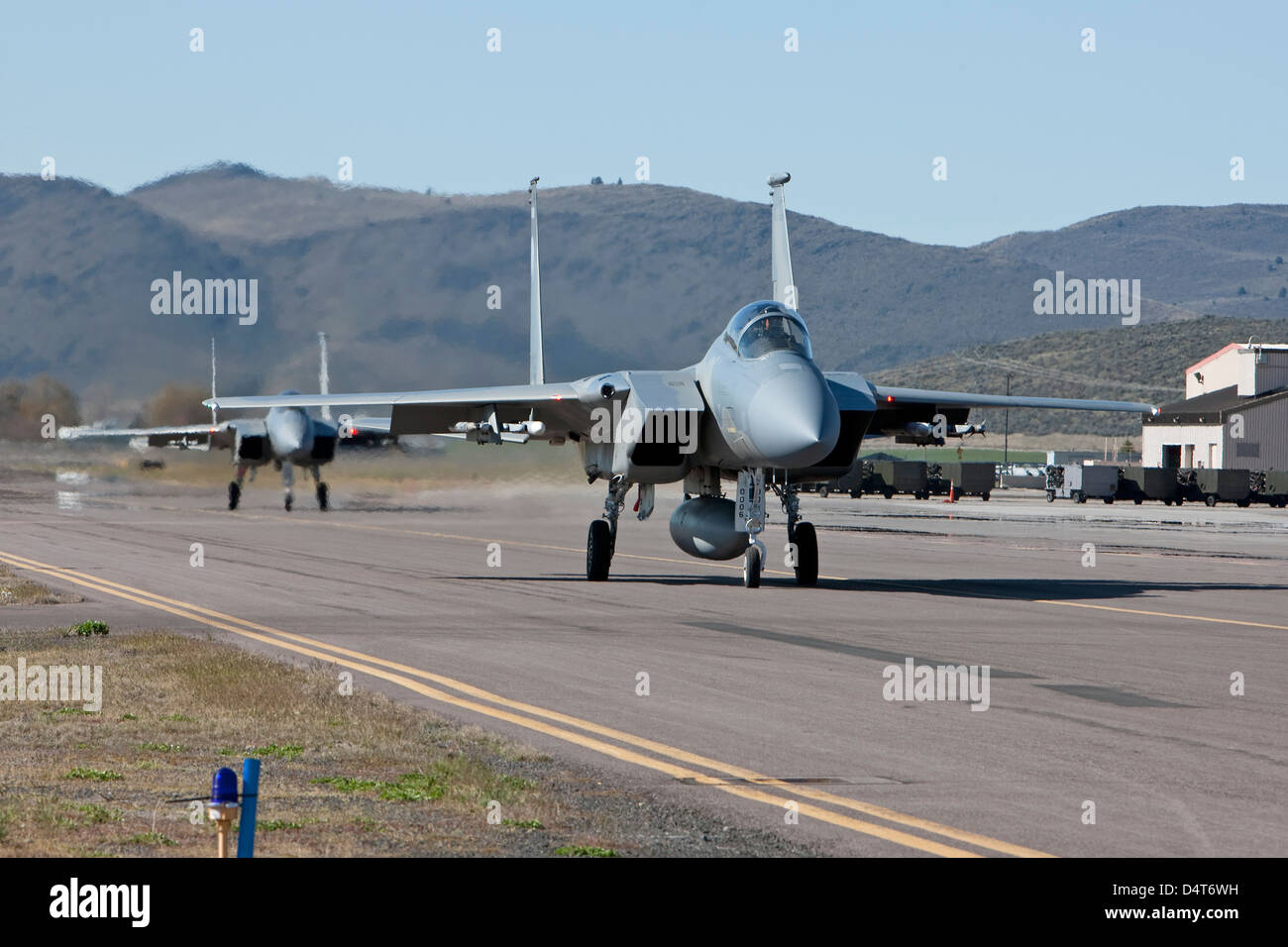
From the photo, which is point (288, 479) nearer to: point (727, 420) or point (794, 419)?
point (727, 420)

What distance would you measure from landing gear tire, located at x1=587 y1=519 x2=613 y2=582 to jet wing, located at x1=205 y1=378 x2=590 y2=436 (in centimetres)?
205

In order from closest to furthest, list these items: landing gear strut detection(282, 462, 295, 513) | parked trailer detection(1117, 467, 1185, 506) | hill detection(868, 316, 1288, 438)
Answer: landing gear strut detection(282, 462, 295, 513) → parked trailer detection(1117, 467, 1185, 506) → hill detection(868, 316, 1288, 438)

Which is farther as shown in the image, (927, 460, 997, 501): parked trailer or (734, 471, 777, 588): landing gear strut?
(927, 460, 997, 501): parked trailer

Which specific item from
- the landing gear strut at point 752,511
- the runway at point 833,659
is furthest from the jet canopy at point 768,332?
the runway at point 833,659

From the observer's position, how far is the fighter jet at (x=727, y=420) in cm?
2236

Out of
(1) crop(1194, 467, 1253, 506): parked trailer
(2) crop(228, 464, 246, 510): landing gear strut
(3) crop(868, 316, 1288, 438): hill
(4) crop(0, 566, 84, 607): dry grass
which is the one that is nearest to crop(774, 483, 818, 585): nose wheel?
(4) crop(0, 566, 84, 607): dry grass

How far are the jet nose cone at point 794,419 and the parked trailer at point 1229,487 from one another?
5642cm

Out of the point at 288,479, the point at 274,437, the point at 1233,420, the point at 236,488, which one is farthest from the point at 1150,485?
the point at 274,437

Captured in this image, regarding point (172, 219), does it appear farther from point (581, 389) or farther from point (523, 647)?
point (523, 647)

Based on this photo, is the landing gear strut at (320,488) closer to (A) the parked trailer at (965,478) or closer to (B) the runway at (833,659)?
(B) the runway at (833,659)

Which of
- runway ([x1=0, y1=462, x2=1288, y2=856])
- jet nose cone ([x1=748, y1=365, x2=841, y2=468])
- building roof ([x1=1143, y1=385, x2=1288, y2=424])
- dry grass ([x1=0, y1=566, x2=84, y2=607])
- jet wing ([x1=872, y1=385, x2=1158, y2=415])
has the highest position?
building roof ([x1=1143, y1=385, x2=1288, y2=424])

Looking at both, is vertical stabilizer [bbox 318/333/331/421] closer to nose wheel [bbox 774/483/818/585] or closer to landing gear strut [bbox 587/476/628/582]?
landing gear strut [bbox 587/476/628/582]

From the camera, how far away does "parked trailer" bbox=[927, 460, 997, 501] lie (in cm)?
7900
